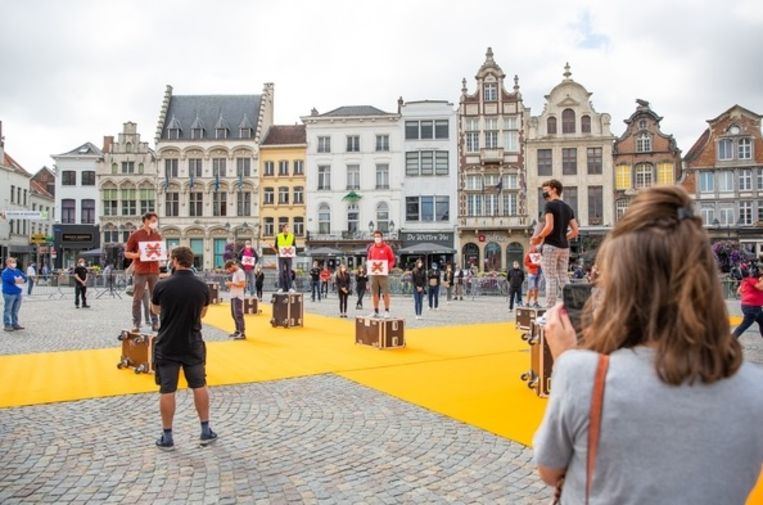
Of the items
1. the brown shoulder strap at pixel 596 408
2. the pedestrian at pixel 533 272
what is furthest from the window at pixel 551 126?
the brown shoulder strap at pixel 596 408

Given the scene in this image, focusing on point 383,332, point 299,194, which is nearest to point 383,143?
point 299,194

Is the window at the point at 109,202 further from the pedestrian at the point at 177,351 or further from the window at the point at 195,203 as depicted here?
the pedestrian at the point at 177,351

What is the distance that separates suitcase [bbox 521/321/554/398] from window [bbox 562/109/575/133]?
131 feet

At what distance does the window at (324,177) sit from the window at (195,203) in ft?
34.2

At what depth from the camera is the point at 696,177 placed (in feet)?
141

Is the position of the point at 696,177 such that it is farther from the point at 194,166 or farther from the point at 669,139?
the point at 194,166

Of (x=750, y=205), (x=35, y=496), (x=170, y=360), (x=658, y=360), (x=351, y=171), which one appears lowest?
(x=35, y=496)

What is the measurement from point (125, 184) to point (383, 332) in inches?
1792

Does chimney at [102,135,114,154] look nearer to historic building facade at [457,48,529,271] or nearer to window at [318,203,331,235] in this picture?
window at [318,203,331,235]

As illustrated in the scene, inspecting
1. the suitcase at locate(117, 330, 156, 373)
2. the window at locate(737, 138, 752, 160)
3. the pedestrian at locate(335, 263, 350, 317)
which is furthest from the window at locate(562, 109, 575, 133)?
the suitcase at locate(117, 330, 156, 373)

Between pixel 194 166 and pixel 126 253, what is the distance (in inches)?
1639

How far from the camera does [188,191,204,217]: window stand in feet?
158

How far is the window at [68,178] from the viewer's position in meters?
51.1

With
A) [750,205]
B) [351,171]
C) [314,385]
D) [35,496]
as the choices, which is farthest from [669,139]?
[35,496]
